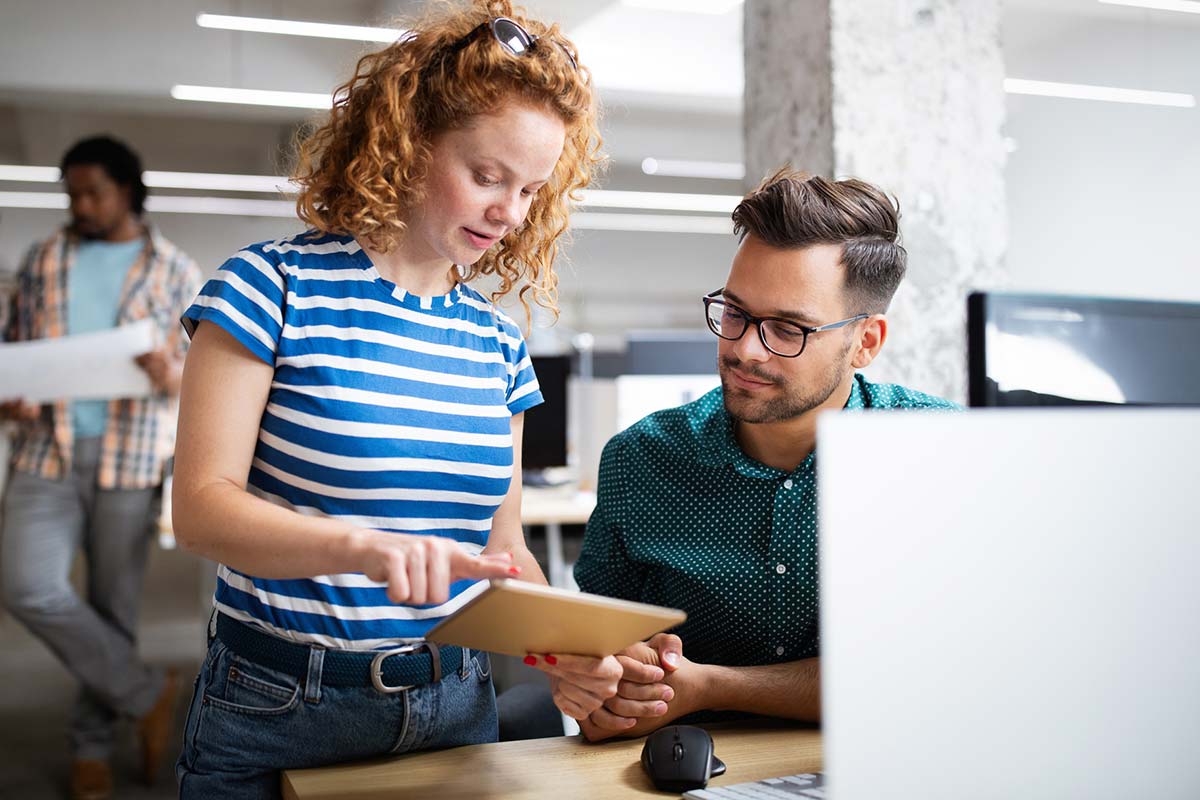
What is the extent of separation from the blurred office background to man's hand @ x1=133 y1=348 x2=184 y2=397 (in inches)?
40.1

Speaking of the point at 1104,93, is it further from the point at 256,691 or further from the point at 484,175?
the point at 256,691

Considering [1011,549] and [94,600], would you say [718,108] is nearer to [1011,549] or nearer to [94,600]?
[94,600]

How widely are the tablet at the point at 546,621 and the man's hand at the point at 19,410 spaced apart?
244 centimetres

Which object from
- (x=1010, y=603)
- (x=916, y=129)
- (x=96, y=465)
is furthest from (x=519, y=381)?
(x=96, y=465)

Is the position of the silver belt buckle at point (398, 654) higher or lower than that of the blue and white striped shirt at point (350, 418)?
lower

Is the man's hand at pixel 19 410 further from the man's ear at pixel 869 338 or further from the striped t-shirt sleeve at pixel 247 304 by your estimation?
the man's ear at pixel 869 338

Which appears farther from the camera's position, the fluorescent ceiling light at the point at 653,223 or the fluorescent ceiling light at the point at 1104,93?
the fluorescent ceiling light at the point at 653,223

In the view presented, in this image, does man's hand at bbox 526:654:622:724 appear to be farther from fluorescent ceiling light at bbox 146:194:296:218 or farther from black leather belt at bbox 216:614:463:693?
fluorescent ceiling light at bbox 146:194:296:218

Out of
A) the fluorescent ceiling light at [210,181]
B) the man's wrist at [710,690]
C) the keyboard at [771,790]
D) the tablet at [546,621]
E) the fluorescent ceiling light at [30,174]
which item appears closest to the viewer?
the tablet at [546,621]

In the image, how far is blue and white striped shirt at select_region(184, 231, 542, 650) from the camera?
106 cm

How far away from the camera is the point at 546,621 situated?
2.83ft

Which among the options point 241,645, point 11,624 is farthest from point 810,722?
point 11,624

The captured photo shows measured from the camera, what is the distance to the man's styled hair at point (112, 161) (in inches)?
120

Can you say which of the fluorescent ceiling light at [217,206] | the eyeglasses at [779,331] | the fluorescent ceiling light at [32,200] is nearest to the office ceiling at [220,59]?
the fluorescent ceiling light at [32,200]
